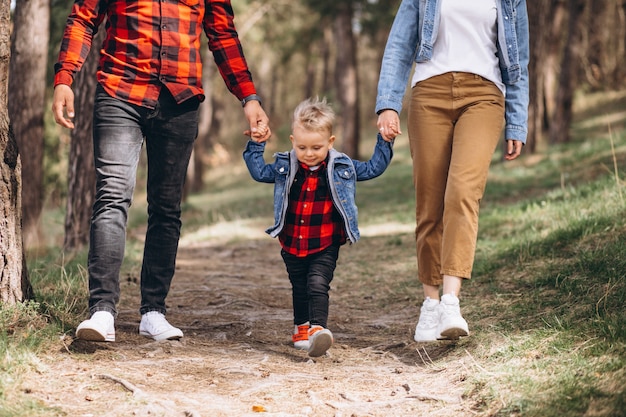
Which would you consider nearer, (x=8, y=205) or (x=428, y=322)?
(x=8, y=205)

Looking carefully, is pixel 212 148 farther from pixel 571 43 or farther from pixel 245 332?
pixel 245 332

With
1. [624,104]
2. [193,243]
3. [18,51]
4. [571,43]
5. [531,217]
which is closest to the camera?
[531,217]

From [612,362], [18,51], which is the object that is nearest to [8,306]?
[612,362]

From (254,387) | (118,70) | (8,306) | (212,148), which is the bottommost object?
(212,148)

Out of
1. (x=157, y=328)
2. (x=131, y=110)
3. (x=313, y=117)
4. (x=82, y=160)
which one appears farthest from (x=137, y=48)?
(x=82, y=160)

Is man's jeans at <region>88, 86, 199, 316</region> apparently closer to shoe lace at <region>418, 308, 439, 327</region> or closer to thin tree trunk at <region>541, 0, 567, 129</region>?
shoe lace at <region>418, 308, 439, 327</region>

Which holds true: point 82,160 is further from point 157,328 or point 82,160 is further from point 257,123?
point 257,123

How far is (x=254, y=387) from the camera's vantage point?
3.86 m

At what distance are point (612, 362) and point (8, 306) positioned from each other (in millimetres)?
3071

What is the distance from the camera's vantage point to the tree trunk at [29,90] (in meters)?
8.95

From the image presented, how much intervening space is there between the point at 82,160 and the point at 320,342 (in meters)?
4.91

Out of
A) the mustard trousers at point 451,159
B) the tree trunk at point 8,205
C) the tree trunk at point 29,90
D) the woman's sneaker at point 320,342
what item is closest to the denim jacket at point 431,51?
the mustard trousers at point 451,159

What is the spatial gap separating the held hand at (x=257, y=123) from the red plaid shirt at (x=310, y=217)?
12.3 inches

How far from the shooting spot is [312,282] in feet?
14.7
